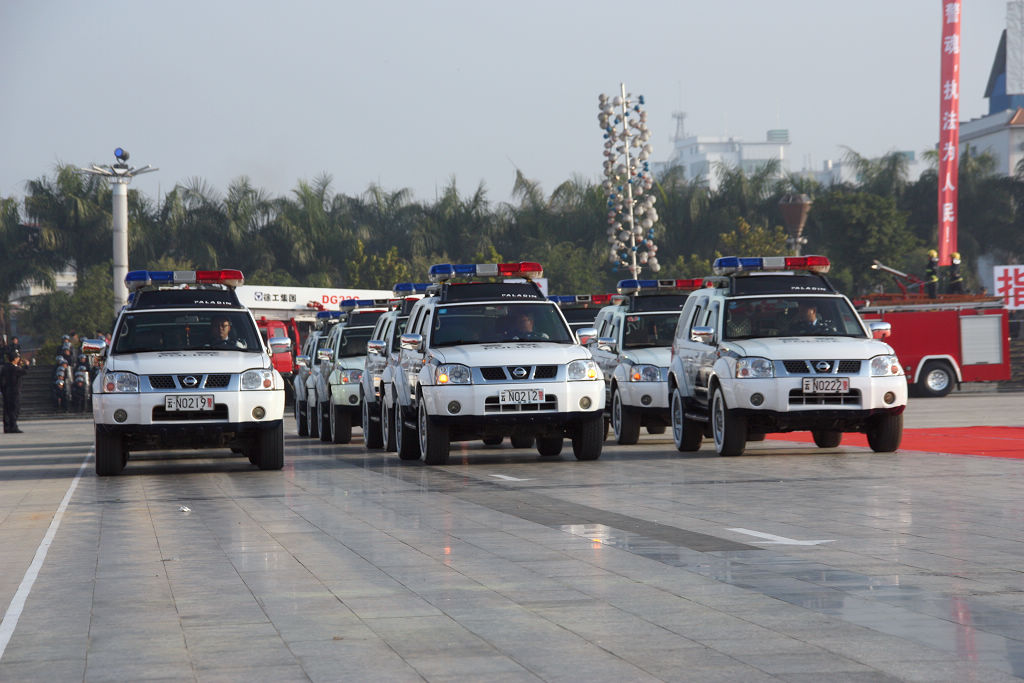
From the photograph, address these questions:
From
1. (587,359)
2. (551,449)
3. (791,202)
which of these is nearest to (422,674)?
(587,359)

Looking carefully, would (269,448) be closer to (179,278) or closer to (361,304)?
(179,278)

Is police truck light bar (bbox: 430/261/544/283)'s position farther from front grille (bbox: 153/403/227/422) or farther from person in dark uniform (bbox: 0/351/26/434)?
person in dark uniform (bbox: 0/351/26/434)

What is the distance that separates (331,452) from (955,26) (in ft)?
112

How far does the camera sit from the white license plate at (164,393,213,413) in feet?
52.9

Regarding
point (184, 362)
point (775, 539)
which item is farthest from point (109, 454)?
point (775, 539)

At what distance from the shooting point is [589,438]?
17.3m

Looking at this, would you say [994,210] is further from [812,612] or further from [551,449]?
[812,612]

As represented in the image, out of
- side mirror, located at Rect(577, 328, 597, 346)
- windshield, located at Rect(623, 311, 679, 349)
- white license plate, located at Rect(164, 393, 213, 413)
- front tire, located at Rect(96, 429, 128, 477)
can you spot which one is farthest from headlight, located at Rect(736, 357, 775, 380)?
front tire, located at Rect(96, 429, 128, 477)

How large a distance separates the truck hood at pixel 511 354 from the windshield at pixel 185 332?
220 cm

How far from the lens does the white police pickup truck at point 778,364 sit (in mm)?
16500

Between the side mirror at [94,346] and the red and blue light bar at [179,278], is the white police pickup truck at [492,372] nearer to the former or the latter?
the red and blue light bar at [179,278]

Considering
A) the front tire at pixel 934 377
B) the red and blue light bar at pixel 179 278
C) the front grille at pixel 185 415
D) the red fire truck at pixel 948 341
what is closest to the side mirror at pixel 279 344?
the front grille at pixel 185 415

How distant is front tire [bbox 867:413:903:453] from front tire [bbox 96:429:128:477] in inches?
326

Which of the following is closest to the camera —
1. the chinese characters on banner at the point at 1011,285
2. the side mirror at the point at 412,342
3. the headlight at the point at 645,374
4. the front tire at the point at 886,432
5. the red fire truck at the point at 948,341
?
the front tire at the point at 886,432
